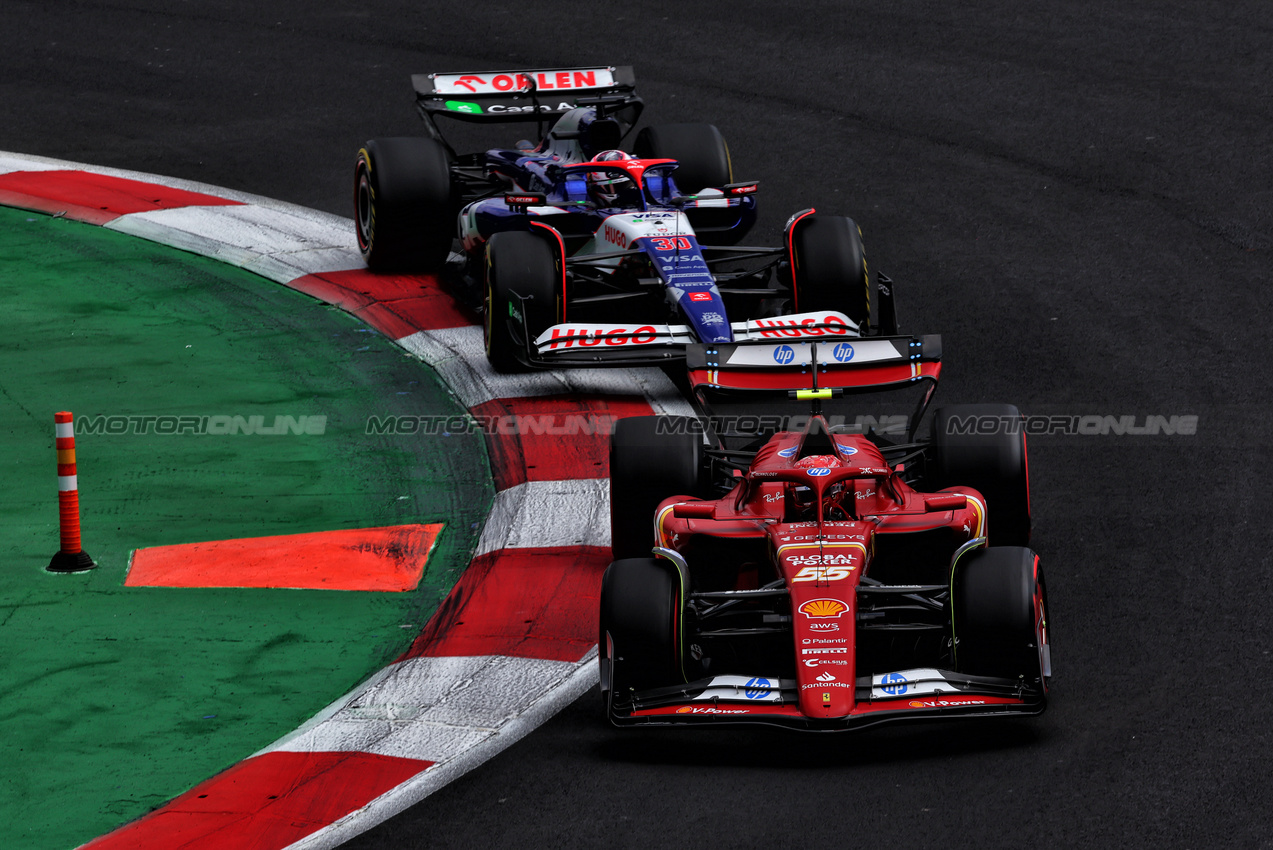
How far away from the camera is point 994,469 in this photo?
7.32 metres

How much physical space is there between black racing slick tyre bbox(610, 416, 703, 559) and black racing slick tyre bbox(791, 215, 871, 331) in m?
3.14

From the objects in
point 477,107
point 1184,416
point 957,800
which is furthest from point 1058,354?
point 957,800

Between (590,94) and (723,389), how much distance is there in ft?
17.7

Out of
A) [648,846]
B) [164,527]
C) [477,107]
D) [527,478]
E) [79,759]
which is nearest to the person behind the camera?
[648,846]

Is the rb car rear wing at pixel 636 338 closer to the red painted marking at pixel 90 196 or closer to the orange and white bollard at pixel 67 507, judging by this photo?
the orange and white bollard at pixel 67 507

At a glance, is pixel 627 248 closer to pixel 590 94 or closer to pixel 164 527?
pixel 590 94

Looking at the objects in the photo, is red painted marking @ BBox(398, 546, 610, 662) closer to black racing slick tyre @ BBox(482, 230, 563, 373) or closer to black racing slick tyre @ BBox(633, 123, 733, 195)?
black racing slick tyre @ BBox(482, 230, 563, 373)

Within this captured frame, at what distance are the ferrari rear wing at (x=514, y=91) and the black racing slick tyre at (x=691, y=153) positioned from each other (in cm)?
35

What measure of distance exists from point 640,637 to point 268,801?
1385 millimetres

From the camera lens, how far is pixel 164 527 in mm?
8438

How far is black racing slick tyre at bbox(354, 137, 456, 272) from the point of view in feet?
38.9

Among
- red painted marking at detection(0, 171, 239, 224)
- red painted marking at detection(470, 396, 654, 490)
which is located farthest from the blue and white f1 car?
red painted marking at detection(0, 171, 239, 224)

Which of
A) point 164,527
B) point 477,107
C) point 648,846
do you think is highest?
point 477,107

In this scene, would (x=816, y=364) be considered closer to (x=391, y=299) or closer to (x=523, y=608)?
(x=523, y=608)
